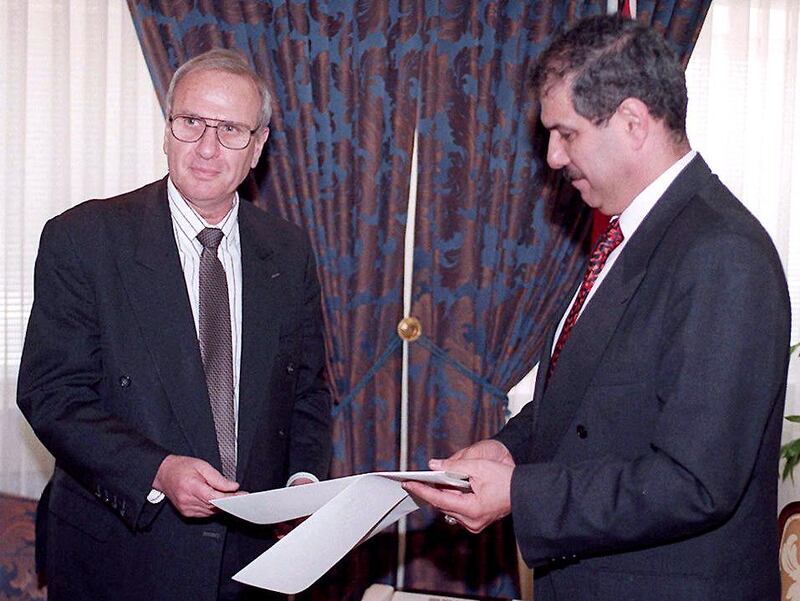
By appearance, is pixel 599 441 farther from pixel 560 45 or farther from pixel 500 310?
pixel 500 310

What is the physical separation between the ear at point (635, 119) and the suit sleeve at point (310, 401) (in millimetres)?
1039

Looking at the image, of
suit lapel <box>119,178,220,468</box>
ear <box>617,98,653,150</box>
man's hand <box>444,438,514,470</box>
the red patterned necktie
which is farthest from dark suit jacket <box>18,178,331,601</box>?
ear <box>617,98,653,150</box>

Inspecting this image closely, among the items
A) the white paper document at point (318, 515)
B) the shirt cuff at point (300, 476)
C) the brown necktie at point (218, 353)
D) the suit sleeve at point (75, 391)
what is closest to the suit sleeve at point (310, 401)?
the shirt cuff at point (300, 476)

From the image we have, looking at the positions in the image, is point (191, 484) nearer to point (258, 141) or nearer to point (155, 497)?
point (155, 497)

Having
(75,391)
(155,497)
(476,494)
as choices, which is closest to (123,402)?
(75,391)

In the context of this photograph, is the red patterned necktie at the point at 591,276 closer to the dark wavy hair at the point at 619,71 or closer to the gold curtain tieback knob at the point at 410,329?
the dark wavy hair at the point at 619,71

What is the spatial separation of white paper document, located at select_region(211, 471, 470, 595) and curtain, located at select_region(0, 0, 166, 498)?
5.91ft

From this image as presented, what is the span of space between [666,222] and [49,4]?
7.79ft

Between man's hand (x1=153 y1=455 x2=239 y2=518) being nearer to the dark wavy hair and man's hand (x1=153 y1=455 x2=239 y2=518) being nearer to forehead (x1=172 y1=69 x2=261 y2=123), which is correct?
forehead (x1=172 y1=69 x2=261 y2=123)

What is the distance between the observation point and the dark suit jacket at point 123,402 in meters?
2.08

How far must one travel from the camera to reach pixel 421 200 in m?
3.40

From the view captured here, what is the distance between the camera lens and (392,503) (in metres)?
1.83

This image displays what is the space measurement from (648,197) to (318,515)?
0.85m

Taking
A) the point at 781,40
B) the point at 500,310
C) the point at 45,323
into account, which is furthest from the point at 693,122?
the point at 45,323
